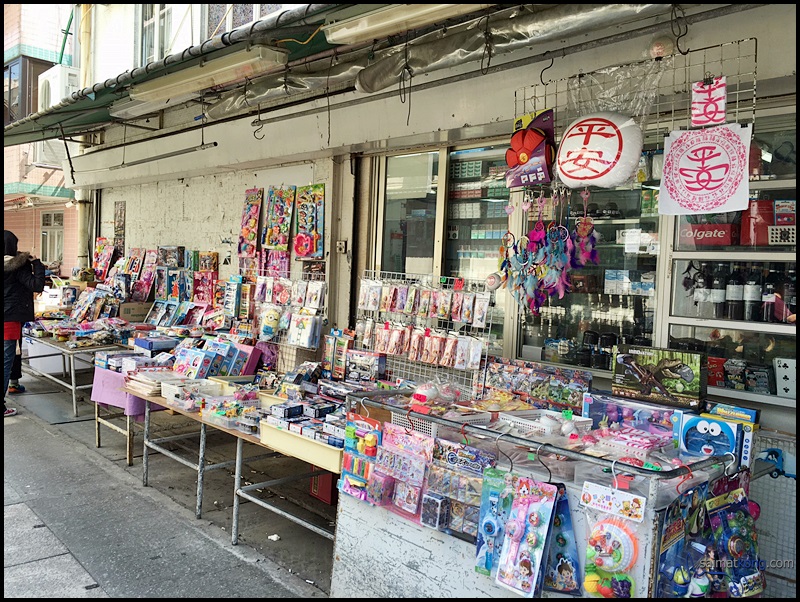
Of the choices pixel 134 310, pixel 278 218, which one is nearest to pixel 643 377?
pixel 278 218

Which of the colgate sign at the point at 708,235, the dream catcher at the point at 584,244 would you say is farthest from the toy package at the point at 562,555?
the colgate sign at the point at 708,235

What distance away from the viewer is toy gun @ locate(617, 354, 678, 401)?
10.6 ft

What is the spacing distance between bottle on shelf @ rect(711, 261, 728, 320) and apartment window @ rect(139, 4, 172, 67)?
27.2 feet

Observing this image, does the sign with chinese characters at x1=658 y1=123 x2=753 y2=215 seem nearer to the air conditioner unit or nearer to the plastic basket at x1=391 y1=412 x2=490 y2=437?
the plastic basket at x1=391 y1=412 x2=490 y2=437

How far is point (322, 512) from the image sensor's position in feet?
16.4

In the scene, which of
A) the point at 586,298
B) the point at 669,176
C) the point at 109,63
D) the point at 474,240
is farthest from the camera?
the point at 109,63

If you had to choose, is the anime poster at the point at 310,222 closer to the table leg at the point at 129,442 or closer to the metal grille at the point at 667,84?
the table leg at the point at 129,442

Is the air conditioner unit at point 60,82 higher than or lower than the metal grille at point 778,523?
higher

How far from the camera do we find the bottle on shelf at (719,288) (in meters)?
3.93

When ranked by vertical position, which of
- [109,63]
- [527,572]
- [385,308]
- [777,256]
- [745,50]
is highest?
[109,63]

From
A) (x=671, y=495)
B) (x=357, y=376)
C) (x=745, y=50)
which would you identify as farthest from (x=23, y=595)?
(x=745, y=50)

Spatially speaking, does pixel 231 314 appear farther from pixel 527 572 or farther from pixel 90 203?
pixel 90 203

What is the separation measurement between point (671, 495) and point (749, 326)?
1.85 m

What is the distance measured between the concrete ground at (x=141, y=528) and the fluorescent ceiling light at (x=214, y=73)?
3.46 m
